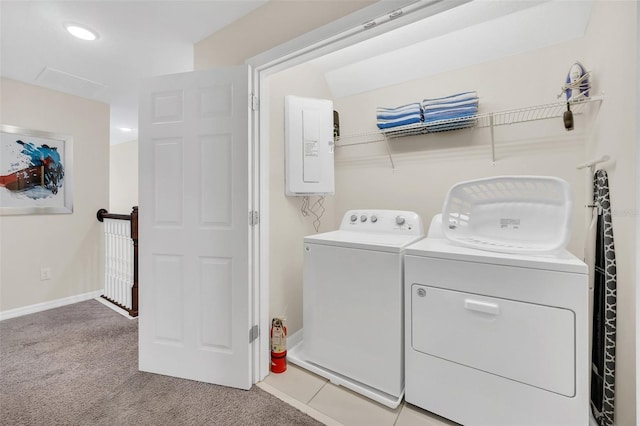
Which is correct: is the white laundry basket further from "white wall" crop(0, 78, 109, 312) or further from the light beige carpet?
"white wall" crop(0, 78, 109, 312)

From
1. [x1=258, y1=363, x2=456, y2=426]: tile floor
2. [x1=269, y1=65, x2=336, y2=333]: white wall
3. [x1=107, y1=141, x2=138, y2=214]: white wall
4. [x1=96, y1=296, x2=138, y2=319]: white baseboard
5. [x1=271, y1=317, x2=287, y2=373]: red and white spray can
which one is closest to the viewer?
[x1=258, y1=363, x2=456, y2=426]: tile floor

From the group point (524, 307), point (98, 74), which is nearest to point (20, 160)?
point (98, 74)

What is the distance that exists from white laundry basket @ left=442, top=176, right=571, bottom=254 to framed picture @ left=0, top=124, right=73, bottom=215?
12.8 ft

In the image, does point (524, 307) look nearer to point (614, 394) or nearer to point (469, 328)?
point (469, 328)

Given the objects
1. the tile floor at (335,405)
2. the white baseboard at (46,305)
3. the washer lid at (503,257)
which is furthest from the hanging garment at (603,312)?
the white baseboard at (46,305)

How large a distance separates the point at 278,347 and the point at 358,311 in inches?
26.0

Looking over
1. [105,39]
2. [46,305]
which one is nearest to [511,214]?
[105,39]

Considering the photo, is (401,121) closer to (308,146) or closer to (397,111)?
(397,111)

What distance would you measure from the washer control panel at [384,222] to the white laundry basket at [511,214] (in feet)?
1.04

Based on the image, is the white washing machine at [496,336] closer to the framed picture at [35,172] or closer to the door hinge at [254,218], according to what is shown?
the door hinge at [254,218]

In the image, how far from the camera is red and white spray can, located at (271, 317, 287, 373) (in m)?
1.84

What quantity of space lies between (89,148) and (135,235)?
144 cm

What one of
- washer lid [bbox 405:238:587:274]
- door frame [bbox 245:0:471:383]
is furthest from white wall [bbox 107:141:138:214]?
washer lid [bbox 405:238:587:274]

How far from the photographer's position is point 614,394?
1.20m
